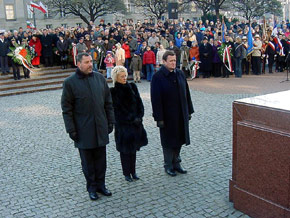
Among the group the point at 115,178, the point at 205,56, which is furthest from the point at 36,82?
the point at 115,178

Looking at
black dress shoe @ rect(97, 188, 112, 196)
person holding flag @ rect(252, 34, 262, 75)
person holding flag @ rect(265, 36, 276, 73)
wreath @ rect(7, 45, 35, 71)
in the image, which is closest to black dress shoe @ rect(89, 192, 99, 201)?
black dress shoe @ rect(97, 188, 112, 196)

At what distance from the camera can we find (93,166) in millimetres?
5566

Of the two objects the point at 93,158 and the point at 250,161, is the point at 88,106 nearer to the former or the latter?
the point at 93,158

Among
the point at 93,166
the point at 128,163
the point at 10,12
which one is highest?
the point at 10,12

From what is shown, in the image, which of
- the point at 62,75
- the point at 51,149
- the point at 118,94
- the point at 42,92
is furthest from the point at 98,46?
the point at 118,94

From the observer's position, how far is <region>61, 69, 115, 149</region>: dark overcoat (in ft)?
17.3

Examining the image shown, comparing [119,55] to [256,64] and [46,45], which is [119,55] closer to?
[46,45]

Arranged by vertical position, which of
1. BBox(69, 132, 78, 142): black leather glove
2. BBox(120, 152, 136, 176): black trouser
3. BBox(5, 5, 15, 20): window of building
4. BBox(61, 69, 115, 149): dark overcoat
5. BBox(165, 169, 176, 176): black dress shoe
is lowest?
BBox(165, 169, 176, 176): black dress shoe

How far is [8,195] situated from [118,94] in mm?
2232

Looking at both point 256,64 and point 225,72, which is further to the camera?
point 256,64

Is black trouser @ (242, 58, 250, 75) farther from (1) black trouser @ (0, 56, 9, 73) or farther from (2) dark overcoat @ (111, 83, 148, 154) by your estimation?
(2) dark overcoat @ (111, 83, 148, 154)

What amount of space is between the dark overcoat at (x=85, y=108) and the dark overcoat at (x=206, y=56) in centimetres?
1361

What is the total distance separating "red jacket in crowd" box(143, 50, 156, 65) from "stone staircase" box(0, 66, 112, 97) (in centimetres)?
393

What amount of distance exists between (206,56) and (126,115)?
1312cm
